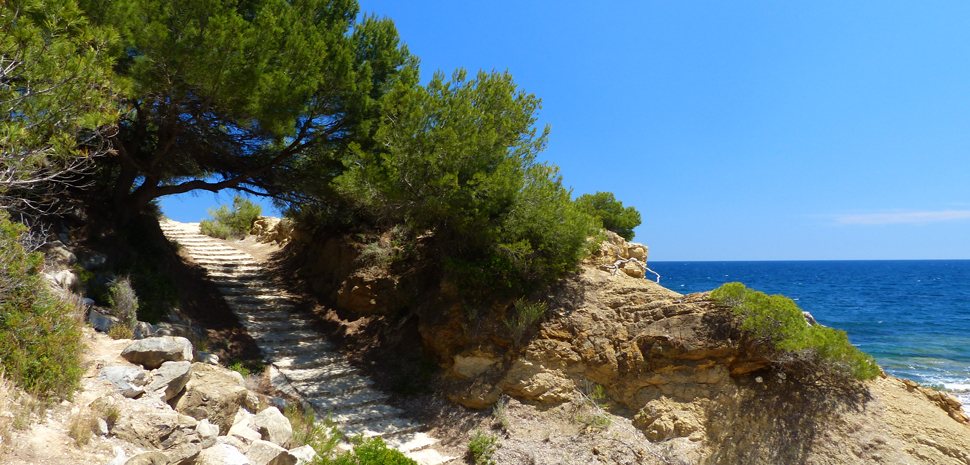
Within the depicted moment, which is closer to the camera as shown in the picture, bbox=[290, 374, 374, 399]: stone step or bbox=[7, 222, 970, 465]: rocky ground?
bbox=[7, 222, 970, 465]: rocky ground

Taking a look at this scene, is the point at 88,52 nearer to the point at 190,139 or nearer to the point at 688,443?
the point at 190,139

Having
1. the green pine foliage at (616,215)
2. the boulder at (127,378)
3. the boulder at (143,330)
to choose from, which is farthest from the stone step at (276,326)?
the green pine foliage at (616,215)

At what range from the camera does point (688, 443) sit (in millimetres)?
6984

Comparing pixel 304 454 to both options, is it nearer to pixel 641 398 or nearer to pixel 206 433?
pixel 206 433

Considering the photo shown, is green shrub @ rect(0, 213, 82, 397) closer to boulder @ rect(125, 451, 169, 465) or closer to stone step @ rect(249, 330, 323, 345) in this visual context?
boulder @ rect(125, 451, 169, 465)

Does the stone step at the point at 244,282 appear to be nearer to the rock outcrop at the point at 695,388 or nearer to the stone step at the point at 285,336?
the stone step at the point at 285,336

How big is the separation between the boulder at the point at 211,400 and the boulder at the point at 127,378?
0.44m

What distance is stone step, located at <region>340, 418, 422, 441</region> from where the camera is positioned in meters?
7.75

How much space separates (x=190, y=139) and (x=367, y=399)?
6845mm

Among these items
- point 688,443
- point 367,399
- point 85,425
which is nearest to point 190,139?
point 367,399

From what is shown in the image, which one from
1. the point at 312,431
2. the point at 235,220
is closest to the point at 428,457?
the point at 312,431

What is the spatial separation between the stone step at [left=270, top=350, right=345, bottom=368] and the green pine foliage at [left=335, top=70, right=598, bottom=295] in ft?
10.6

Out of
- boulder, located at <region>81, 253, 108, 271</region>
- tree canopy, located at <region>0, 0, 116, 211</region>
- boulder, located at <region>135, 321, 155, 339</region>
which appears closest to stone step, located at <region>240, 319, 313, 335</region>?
boulder, located at <region>135, 321, 155, 339</region>

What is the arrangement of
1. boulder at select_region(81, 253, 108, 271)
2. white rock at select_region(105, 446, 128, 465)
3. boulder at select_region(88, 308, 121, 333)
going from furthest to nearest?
boulder at select_region(81, 253, 108, 271) < boulder at select_region(88, 308, 121, 333) < white rock at select_region(105, 446, 128, 465)
